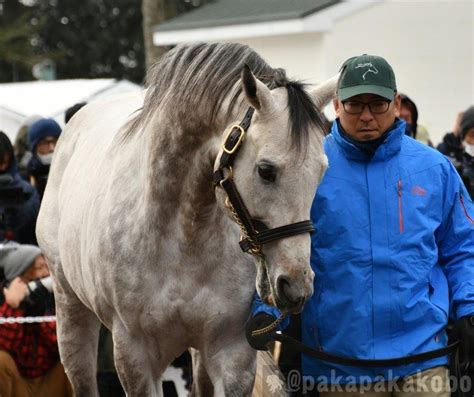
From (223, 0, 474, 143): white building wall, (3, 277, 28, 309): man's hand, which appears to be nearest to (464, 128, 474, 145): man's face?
(3, 277, 28, 309): man's hand

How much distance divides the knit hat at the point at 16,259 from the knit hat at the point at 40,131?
53.4 inches

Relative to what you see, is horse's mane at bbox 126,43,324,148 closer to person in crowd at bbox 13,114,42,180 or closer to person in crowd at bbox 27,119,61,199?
person in crowd at bbox 27,119,61,199

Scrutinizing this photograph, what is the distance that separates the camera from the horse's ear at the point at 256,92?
12.4 feet

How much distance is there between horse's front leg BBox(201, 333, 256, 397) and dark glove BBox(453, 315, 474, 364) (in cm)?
92

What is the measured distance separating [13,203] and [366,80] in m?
3.67

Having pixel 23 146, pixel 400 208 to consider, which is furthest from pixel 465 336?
pixel 23 146

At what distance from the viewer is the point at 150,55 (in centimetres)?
1603

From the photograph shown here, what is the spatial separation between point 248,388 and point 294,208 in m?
1.10

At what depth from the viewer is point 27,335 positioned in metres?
6.43

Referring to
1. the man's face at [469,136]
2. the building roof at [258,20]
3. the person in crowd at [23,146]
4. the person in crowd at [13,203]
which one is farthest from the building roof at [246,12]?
the person in crowd at [13,203]

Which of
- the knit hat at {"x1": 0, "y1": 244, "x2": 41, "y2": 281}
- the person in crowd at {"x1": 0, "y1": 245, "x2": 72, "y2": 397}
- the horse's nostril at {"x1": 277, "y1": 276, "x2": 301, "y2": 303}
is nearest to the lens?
the horse's nostril at {"x1": 277, "y1": 276, "x2": 301, "y2": 303}

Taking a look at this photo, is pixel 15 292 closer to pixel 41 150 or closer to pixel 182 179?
pixel 41 150

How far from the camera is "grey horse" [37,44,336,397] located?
12.5ft

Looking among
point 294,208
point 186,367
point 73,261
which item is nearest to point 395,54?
point 186,367
